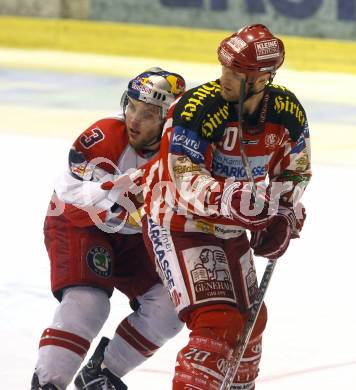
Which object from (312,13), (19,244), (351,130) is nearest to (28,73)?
(312,13)

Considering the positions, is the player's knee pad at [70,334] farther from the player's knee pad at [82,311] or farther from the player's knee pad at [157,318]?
the player's knee pad at [157,318]

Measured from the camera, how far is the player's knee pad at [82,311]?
3740mm

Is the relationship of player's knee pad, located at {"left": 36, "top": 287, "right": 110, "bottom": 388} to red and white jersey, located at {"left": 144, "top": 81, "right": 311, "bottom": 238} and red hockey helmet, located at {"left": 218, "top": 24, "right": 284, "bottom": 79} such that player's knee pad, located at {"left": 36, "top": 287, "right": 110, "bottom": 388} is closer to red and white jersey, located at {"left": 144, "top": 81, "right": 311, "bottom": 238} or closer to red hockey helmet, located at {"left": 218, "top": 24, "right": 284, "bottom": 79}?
red and white jersey, located at {"left": 144, "top": 81, "right": 311, "bottom": 238}

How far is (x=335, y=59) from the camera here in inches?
500

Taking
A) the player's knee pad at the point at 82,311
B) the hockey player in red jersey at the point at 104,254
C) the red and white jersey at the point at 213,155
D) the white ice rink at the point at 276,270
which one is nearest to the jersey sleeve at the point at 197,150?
the red and white jersey at the point at 213,155

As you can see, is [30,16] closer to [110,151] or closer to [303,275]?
[303,275]

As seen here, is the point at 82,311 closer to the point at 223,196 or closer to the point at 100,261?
the point at 100,261

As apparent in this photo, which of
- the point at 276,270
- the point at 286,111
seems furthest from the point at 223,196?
the point at 276,270

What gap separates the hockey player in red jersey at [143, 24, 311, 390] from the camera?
10.9 ft

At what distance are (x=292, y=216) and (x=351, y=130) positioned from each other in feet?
20.1

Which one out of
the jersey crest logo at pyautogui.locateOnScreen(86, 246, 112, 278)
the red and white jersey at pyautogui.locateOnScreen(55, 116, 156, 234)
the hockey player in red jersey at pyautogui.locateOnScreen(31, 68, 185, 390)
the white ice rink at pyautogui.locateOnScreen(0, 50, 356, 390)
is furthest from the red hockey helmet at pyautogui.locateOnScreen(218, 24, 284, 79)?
the white ice rink at pyautogui.locateOnScreen(0, 50, 356, 390)

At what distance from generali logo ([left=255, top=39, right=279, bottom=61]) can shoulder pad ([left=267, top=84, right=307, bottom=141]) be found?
0.56ft

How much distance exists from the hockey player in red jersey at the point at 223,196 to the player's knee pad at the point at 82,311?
0.29m

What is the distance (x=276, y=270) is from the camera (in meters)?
5.58
